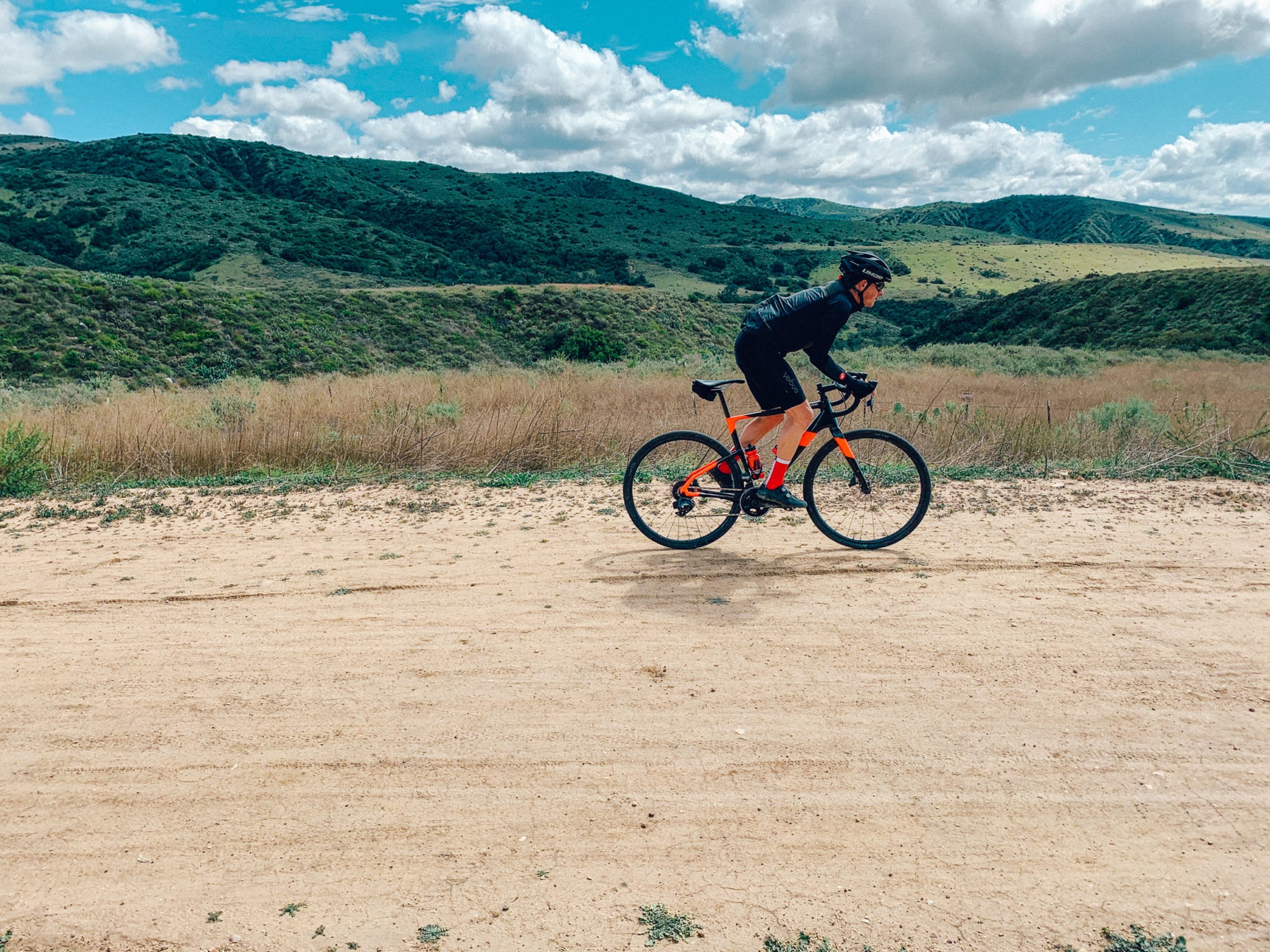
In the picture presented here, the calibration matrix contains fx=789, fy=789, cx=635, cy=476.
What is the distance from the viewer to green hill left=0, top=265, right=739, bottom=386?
110 feet

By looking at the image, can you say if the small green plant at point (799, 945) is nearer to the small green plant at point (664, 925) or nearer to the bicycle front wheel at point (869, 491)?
the small green plant at point (664, 925)

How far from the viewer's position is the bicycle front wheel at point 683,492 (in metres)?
6.04

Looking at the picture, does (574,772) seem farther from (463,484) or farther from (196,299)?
(196,299)

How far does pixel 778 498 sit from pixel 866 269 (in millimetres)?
1757

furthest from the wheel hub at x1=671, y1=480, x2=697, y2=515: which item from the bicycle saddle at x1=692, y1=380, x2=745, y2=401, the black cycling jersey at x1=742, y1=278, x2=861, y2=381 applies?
the black cycling jersey at x1=742, y1=278, x2=861, y2=381

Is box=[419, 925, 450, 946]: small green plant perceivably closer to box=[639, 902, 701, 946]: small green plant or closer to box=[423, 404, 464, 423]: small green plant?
box=[639, 902, 701, 946]: small green plant

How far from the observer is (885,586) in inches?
204

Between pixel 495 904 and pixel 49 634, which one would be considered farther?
pixel 49 634

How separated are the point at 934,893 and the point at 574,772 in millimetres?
1405

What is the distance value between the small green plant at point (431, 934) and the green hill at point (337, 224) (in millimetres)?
66454

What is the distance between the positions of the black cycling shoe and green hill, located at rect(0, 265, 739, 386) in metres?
33.1

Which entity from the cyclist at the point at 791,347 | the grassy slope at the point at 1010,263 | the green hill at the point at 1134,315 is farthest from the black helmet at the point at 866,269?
the grassy slope at the point at 1010,263

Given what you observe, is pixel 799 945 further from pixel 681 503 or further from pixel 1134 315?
pixel 1134 315

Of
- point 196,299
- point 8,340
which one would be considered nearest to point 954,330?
point 196,299
